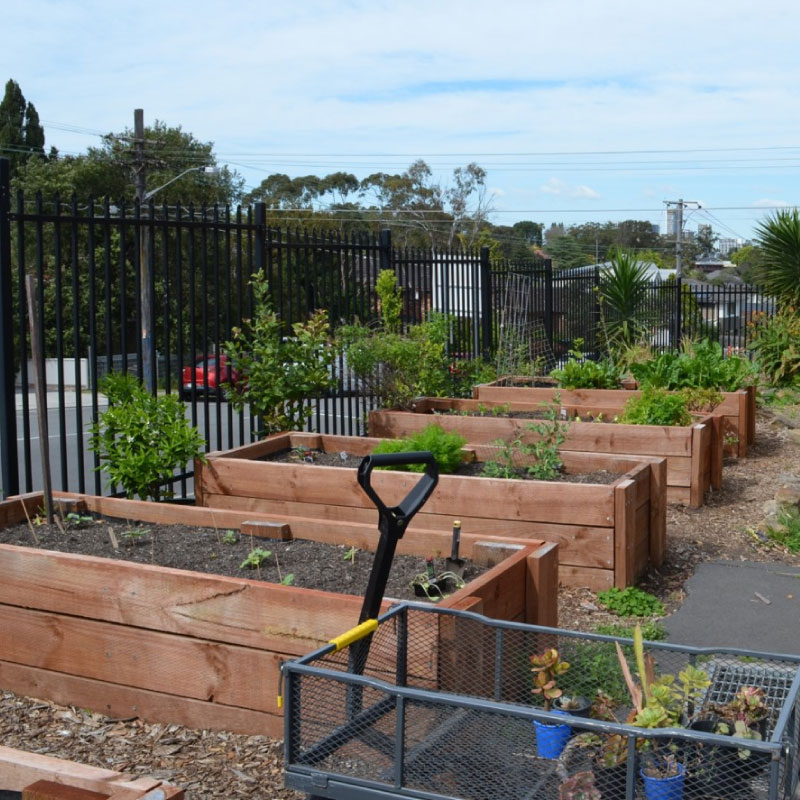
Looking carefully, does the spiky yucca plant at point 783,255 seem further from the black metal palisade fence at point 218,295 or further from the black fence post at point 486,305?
the black fence post at point 486,305

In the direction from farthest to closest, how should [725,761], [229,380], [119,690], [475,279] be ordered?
[475,279]
[229,380]
[119,690]
[725,761]

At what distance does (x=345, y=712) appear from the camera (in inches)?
99.0

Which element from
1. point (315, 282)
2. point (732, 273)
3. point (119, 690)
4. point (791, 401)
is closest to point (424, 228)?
point (732, 273)

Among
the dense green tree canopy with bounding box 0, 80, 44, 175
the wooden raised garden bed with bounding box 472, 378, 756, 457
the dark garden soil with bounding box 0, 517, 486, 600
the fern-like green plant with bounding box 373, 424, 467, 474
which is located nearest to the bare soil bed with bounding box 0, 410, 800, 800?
the dark garden soil with bounding box 0, 517, 486, 600

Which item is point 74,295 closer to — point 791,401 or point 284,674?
point 284,674

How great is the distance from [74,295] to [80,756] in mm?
3330

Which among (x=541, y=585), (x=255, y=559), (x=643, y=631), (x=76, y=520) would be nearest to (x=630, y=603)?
(x=643, y=631)

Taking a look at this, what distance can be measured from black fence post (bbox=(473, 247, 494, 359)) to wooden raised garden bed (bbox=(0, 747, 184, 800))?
11218mm

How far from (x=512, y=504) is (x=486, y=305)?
7.47 meters

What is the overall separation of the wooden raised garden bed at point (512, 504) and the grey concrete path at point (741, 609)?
40 cm

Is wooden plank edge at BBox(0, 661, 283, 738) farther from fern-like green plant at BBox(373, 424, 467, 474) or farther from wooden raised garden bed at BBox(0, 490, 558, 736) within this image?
fern-like green plant at BBox(373, 424, 467, 474)

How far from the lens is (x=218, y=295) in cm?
746

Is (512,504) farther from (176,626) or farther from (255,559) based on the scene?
(176,626)

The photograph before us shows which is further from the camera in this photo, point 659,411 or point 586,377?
point 586,377
